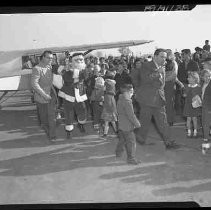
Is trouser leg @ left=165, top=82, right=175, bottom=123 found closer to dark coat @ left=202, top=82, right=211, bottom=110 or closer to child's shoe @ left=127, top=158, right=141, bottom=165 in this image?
dark coat @ left=202, top=82, right=211, bottom=110

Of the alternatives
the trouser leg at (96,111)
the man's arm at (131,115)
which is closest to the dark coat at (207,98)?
the man's arm at (131,115)

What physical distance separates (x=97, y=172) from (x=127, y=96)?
148 cm

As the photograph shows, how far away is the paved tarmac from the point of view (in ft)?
17.3

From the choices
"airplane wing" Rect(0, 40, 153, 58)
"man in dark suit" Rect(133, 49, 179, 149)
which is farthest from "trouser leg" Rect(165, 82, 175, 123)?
"airplane wing" Rect(0, 40, 153, 58)

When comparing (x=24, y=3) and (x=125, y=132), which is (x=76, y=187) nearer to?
(x=125, y=132)

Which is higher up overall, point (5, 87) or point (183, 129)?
point (5, 87)

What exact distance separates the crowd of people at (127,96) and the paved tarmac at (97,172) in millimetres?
345

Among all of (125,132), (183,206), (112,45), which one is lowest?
(183,206)

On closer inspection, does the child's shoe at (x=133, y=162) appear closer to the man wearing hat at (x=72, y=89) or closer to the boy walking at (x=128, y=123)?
the boy walking at (x=128, y=123)

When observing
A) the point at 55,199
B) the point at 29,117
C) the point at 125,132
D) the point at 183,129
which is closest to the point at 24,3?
the point at 125,132

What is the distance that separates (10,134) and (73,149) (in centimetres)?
240

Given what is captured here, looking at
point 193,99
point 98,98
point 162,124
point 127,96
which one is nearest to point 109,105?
point 98,98

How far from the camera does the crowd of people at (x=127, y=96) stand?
6.51m

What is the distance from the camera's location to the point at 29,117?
11125 mm
